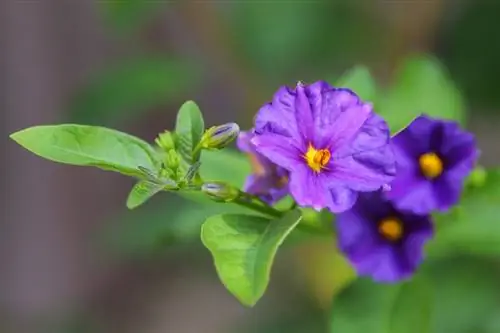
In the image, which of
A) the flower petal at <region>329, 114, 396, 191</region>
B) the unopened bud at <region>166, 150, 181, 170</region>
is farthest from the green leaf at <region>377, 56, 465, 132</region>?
the unopened bud at <region>166, 150, 181, 170</region>

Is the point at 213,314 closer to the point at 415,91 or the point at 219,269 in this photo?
the point at 415,91

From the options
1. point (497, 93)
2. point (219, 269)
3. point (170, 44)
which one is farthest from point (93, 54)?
point (219, 269)

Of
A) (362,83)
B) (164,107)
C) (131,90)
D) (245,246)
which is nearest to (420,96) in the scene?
(362,83)

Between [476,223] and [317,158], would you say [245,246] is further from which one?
[476,223]

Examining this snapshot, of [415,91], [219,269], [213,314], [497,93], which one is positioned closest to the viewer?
[219,269]

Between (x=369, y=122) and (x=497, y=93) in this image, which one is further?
(x=497, y=93)

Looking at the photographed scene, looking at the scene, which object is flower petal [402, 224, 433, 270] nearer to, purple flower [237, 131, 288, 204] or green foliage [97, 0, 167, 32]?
purple flower [237, 131, 288, 204]
